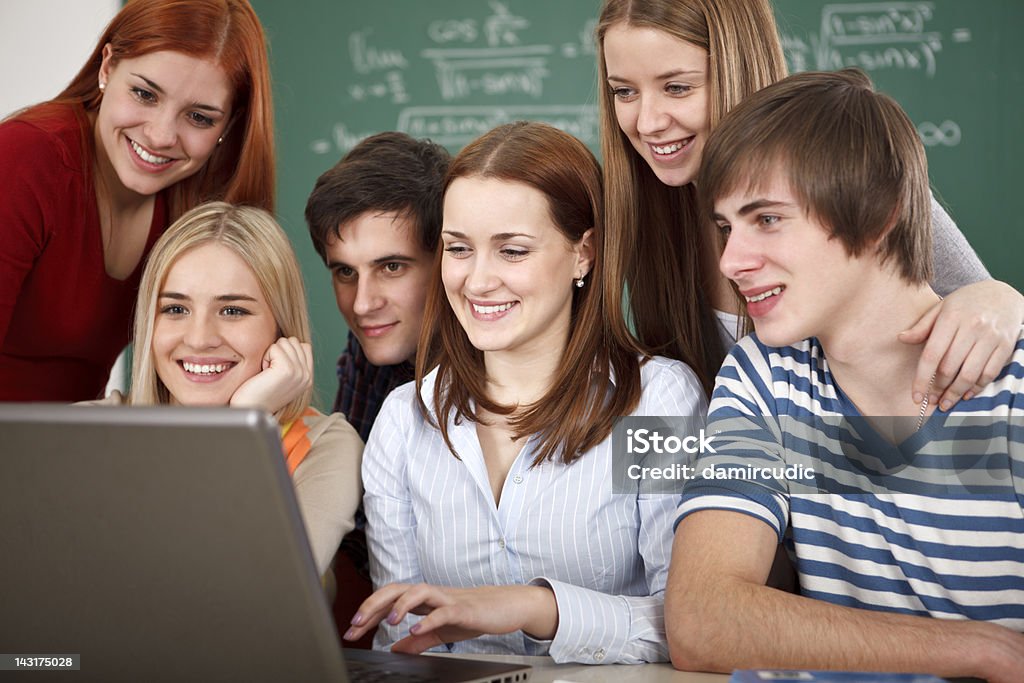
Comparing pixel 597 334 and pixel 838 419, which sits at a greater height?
pixel 597 334

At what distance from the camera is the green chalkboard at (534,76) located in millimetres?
3523

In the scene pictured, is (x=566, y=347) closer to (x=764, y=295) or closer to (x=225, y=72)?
(x=764, y=295)

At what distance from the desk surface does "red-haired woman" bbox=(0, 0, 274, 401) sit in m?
1.23

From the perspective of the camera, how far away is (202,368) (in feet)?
6.26

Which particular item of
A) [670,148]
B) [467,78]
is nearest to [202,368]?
[670,148]

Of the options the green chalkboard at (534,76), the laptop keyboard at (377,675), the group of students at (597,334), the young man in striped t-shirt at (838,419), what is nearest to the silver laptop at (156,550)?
the laptop keyboard at (377,675)

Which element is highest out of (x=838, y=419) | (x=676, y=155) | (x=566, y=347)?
(x=676, y=155)

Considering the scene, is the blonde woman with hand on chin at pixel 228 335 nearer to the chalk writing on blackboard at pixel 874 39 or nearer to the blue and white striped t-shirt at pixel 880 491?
the blue and white striped t-shirt at pixel 880 491

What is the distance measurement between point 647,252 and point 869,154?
0.58 m

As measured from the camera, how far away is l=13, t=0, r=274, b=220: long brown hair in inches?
77.2

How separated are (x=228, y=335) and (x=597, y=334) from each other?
0.68 m

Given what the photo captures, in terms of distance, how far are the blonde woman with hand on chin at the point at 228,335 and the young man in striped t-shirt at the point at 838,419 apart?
0.74 m

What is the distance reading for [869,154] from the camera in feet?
4.72

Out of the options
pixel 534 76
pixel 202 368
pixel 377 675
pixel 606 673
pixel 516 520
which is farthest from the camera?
pixel 534 76
